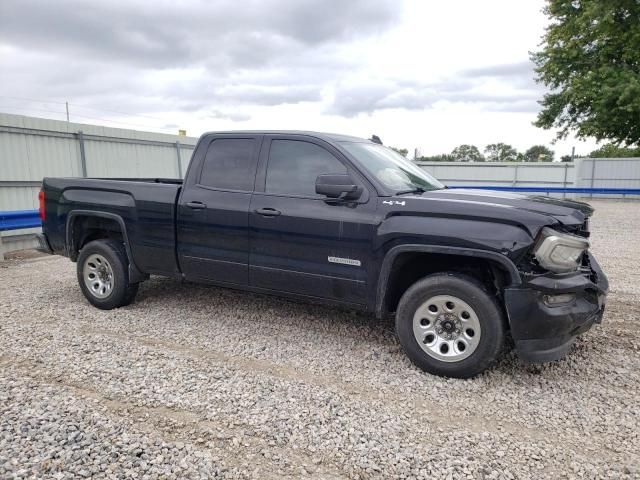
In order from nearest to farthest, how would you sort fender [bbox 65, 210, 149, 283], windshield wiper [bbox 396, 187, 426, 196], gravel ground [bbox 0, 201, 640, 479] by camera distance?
gravel ground [bbox 0, 201, 640, 479]
windshield wiper [bbox 396, 187, 426, 196]
fender [bbox 65, 210, 149, 283]

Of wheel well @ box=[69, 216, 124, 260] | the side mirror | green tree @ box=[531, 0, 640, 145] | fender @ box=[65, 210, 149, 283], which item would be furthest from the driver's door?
green tree @ box=[531, 0, 640, 145]

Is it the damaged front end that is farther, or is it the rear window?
the rear window

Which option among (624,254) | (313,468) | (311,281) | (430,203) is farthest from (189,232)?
(624,254)

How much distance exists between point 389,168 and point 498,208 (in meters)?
1.26

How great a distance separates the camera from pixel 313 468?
8.87 ft

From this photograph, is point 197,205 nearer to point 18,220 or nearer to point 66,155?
point 18,220

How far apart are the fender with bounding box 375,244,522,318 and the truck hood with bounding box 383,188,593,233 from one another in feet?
0.87

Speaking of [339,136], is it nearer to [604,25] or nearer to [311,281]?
[311,281]

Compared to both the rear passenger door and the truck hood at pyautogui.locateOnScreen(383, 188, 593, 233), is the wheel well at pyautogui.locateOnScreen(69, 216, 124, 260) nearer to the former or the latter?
the rear passenger door

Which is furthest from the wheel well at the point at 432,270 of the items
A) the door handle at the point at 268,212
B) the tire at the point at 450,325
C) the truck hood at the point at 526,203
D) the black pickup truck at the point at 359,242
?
the door handle at the point at 268,212

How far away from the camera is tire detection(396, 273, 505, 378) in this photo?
3619 millimetres

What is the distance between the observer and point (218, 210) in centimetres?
472

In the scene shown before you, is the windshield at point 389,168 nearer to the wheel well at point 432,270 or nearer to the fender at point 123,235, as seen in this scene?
the wheel well at point 432,270

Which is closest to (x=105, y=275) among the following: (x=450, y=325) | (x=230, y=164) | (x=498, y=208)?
(x=230, y=164)
